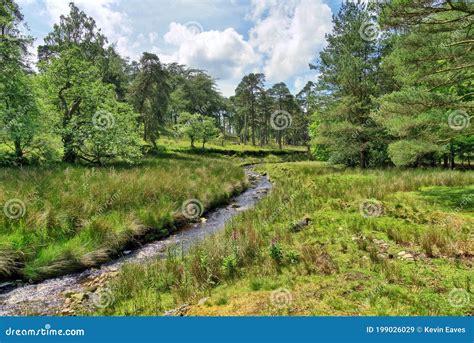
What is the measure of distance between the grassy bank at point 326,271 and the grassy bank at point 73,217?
2.14m

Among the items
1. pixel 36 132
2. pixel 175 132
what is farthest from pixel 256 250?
pixel 175 132

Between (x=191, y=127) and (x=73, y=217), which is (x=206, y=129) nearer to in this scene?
(x=191, y=127)

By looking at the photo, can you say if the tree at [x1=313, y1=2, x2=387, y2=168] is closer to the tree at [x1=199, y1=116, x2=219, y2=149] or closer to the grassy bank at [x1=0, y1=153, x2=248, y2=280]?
the grassy bank at [x1=0, y1=153, x2=248, y2=280]

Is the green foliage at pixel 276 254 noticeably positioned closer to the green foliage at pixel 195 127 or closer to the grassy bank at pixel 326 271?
the grassy bank at pixel 326 271

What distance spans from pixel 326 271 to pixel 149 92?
1328 inches

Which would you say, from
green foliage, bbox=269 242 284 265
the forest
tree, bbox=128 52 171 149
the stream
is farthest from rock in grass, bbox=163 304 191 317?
tree, bbox=128 52 171 149

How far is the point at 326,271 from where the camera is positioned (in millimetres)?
5211

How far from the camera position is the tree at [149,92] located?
33781 millimetres

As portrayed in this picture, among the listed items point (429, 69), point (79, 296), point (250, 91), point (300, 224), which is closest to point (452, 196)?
point (429, 69)

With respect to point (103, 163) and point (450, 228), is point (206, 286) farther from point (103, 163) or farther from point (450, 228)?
point (103, 163)

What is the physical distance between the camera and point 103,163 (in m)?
19.2

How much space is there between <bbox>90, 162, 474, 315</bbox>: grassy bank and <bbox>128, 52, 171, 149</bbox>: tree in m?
28.5

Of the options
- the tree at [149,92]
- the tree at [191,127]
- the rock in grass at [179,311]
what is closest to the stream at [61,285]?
the rock in grass at [179,311]

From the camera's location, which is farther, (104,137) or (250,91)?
(250,91)
